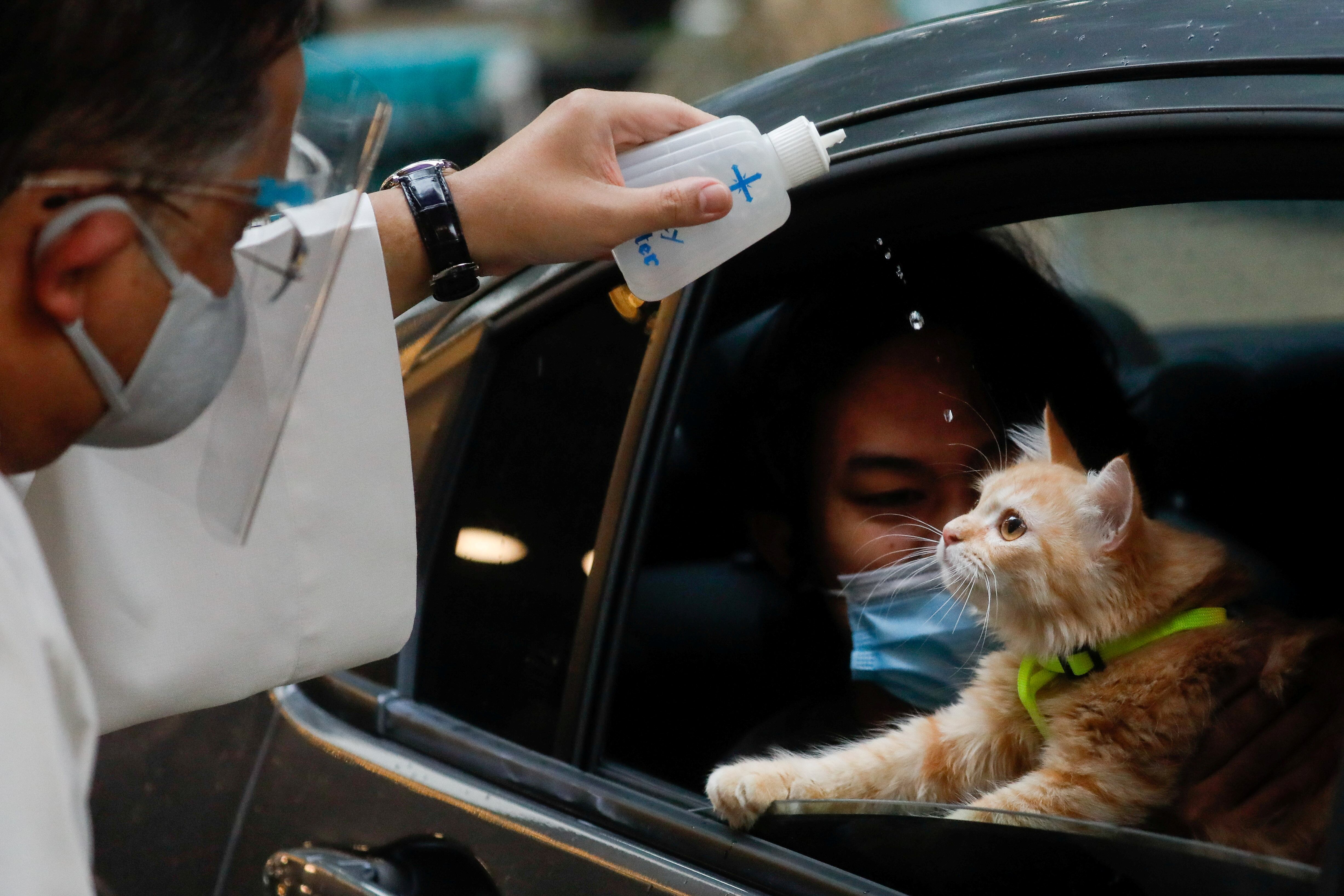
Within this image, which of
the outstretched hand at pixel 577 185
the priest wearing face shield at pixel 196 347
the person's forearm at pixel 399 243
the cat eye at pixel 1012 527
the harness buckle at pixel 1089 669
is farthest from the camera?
the person's forearm at pixel 399 243

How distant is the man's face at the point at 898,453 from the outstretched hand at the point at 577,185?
0.95 feet

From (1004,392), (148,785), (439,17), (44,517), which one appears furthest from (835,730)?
(439,17)

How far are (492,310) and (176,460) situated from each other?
0.58m

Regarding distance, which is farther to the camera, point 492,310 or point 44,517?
point 492,310

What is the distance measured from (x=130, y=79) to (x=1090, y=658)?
1062 millimetres

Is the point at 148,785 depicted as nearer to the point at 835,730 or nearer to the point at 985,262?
the point at 835,730

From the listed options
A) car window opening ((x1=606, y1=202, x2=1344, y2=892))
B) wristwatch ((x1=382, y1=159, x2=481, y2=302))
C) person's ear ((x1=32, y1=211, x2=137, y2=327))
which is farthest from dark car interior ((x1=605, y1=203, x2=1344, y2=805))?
person's ear ((x1=32, y1=211, x2=137, y2=327))

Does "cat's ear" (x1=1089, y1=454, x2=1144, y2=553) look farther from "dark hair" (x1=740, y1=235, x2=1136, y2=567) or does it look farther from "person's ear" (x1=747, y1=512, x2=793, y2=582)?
"person's ear" (x1=747, y1=512, x2=793, y2=582)

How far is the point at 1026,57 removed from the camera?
1.30m

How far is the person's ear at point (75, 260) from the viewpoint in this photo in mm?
1000

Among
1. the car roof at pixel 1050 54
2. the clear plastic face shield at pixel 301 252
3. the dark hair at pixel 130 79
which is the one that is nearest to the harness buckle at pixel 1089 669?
the car roof at pixel 1050 54

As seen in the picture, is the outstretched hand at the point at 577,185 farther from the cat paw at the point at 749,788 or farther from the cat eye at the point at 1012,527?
the cat paw at the point at 749,788

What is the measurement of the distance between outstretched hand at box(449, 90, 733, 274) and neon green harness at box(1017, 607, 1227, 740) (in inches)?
24.6

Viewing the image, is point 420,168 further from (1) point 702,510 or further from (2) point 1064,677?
(2) point 1064,677
